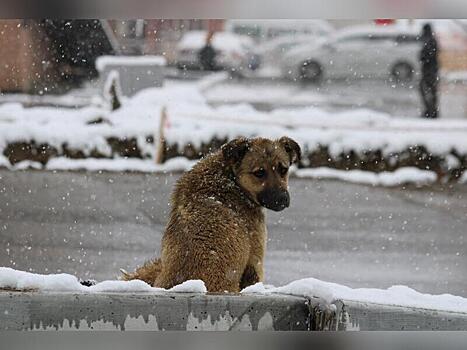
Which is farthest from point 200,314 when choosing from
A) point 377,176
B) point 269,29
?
point 269,29

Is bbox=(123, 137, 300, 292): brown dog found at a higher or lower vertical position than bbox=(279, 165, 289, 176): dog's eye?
lower

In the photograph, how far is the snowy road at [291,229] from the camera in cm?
607

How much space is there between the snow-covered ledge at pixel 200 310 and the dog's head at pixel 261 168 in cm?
48

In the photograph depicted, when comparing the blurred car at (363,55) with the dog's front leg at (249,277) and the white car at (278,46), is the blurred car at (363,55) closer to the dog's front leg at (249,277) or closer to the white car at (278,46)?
the white car at (278,46)

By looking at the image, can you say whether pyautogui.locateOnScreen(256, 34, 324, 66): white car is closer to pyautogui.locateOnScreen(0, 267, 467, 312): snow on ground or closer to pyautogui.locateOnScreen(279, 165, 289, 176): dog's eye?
pyautogui.locateOnScreen(279, 165, 289, 176): dog's eye

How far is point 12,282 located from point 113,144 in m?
6.36

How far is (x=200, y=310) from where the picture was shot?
2398 mm

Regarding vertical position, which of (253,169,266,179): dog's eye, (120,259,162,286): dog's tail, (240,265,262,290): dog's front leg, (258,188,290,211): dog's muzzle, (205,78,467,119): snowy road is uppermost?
(253,169,266,179): dog's eye

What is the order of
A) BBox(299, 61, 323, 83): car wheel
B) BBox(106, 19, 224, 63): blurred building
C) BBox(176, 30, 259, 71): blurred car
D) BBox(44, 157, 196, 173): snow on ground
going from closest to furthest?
BBox(44, 157, 196, 173): snow on ground, BBox(106, 19, 224, 63): blurred building, BBox(299, 61, 323, 83): car wheel, BBox(176, 30, 259, 71): blurred car

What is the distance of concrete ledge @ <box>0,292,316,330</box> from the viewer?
2.34m

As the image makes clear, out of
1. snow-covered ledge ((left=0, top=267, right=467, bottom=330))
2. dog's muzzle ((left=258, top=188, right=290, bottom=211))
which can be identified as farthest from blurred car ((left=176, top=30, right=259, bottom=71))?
snow-covered ledge ((left=0, top=267, right=467, bottom=330))

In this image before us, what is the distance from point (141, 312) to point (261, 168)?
2.72 feet

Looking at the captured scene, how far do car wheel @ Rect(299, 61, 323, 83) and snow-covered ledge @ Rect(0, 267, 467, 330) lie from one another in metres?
14.3

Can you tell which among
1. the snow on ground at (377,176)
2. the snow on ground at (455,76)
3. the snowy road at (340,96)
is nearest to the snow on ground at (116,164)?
the snow on ground at (377,176)
